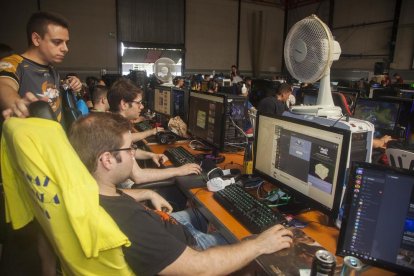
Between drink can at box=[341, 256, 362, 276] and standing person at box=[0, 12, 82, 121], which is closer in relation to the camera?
drink can at box=[341, 256, 362, 276]

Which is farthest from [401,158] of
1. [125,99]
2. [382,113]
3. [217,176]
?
[125,99]

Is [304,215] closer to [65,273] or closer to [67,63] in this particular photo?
[65,273]

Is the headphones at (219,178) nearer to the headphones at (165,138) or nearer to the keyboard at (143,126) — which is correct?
the headphones at (165,138)

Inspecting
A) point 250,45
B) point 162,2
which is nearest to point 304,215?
point 162,2

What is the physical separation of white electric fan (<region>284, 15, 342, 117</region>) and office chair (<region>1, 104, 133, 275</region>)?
1.19 meters

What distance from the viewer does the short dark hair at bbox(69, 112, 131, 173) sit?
1088 mm

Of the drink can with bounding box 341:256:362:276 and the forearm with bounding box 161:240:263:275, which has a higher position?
the drink can with bounding box 341:256:362:276

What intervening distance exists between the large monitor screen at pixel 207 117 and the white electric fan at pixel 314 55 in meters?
0.60

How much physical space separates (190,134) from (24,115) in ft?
6.53

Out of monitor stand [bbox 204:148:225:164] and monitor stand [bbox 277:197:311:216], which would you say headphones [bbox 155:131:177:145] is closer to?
monitor stand [bbox 204:148:225:164]

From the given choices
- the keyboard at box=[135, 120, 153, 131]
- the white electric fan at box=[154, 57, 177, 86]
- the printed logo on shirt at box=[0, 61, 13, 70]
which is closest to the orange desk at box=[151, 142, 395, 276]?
the printed logo on shirt at box=[0, 61, 13, 70]

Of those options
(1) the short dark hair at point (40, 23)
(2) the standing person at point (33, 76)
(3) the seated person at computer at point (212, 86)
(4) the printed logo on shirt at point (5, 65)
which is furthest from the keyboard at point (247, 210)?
(3) the seated person at computer at point (212, 86)

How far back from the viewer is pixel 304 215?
4.69 ft

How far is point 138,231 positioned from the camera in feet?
3.29
